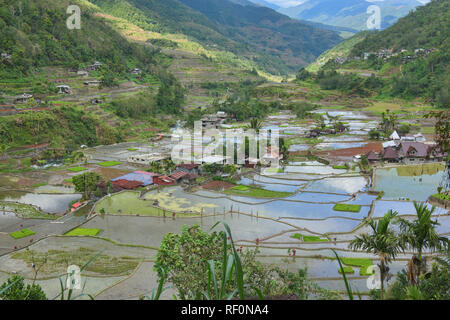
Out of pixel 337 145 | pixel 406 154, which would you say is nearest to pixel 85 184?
pixel 406 154

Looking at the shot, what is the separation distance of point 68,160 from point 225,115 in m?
32.5

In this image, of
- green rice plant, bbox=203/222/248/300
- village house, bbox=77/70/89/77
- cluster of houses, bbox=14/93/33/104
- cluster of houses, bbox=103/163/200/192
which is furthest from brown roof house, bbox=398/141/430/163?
village house, bbox=77/70/89/77

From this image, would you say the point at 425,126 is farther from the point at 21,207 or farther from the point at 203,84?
the point at 203,84

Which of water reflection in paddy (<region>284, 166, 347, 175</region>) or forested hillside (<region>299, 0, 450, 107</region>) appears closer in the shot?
water reflection in paddy (<region>284, 166, 347, 175</region>)

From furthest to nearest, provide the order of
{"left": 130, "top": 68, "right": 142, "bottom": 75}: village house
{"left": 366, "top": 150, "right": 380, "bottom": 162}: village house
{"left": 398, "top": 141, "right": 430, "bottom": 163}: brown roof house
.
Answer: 1. {"left": 130, "top": 68, "right": 142, "bottom": 75}: village house
2. {"left": 366, "top": 150, "right": 380, "bottom": 162}: village house
3. {"left": 398, "top": 141, "right": 430, "bottom": 163}: brown roof house

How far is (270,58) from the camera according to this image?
18812cm

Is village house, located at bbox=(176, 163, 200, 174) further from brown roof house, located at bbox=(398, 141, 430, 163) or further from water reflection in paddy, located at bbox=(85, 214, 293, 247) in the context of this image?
brown roof house, located at bbox=(398, 141, 430, 163)

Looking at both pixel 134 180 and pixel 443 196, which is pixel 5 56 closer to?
pixel 134 180

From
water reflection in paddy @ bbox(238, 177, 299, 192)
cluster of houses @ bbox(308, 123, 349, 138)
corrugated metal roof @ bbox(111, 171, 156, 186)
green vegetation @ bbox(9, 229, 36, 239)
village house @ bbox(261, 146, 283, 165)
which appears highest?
cluster of houses @ bbox(308, 123, 349, 138)

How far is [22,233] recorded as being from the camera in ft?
67.3

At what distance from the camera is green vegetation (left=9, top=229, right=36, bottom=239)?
66.2ft

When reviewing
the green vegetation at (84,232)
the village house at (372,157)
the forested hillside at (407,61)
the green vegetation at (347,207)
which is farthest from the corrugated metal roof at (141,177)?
the forested hillside at (407,61)
